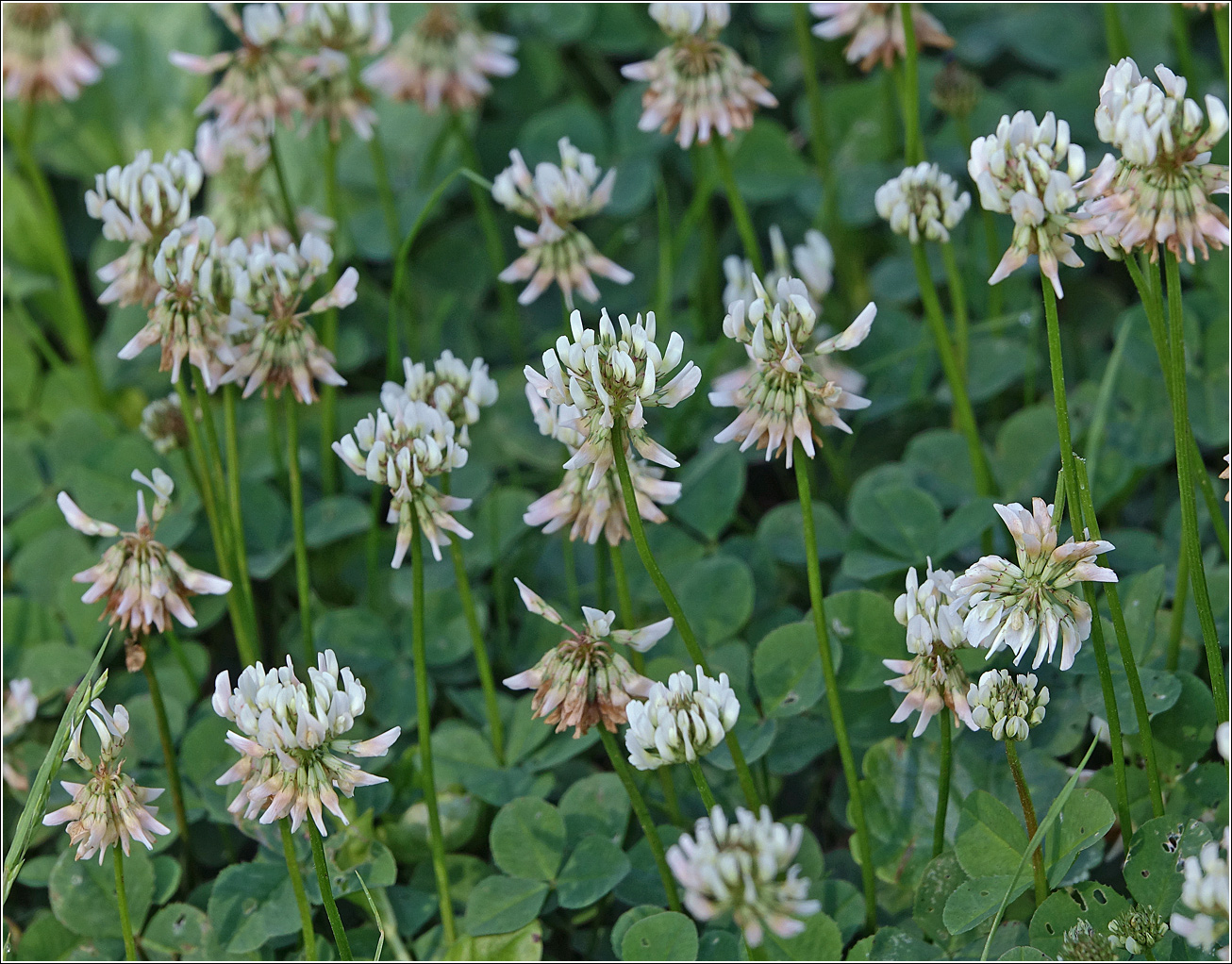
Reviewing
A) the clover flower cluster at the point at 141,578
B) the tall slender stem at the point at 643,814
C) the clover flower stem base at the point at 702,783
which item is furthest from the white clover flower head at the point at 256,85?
the clover flower stem base at the point at 702,783

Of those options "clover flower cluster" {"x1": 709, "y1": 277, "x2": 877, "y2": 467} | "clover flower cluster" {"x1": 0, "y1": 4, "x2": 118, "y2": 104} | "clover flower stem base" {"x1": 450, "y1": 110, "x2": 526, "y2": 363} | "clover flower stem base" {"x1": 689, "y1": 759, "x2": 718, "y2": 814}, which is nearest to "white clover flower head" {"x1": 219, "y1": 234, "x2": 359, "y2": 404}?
"clover flower cluster" {"x1": 709, "y1": 277, "x2": 877, "y2": 467}

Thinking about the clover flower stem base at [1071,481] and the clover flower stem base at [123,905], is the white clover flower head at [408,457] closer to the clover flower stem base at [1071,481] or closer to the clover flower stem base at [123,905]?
the clover flower stem base at [123,905]

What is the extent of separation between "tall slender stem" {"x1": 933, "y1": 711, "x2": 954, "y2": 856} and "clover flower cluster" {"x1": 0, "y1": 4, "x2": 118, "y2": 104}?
1767 mm

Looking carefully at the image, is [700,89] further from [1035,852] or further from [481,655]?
[1035,852]

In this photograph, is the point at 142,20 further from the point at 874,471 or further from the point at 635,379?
the point at 635,379

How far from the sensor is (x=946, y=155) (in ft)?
7.16

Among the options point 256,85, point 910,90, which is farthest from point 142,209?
point 910,90

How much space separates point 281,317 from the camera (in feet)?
4.52

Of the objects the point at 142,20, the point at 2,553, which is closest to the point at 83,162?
the point at 142,20

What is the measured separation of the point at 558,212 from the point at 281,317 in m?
0.36

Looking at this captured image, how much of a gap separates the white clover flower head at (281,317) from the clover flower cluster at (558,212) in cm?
24

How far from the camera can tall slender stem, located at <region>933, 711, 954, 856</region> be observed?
4.07ft

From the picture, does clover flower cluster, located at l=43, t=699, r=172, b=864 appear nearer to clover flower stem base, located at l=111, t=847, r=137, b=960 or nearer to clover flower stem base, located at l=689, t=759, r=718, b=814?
clover flower stem base, located at l=111, t=847, r=137, b=960

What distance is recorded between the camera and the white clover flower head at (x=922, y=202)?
1.45 meters
